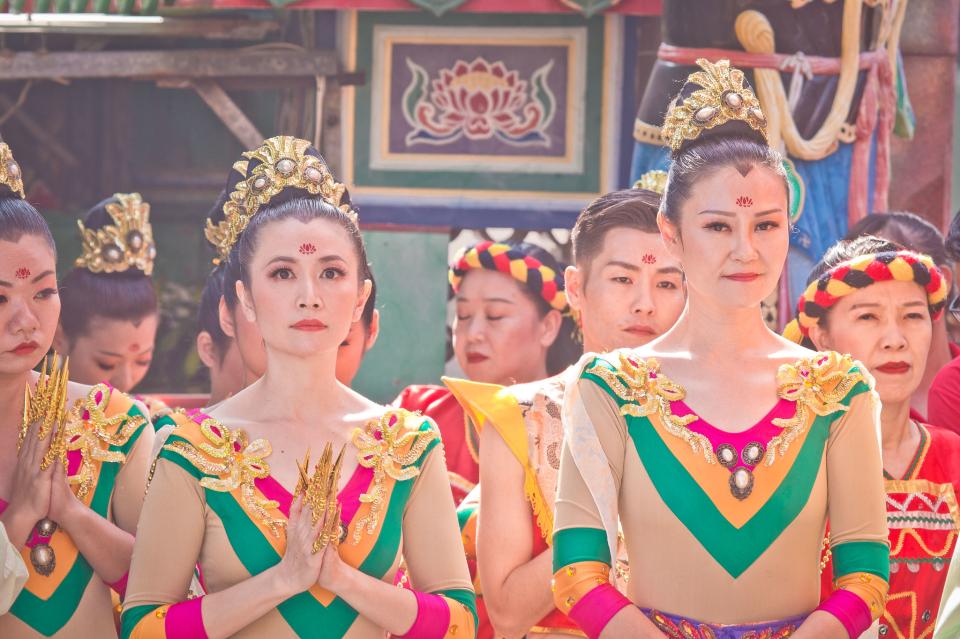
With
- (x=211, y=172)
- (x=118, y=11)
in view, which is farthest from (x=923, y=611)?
(x=211, y=172)

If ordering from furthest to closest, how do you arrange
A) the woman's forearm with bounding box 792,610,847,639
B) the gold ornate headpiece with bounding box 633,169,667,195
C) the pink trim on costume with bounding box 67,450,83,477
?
the gold ornate headpiece with bounding box 633,169,667,195, the pink trim on costume with bounding box 67,450,83,477, the woman's forearm with bounding box 792,610,847,639

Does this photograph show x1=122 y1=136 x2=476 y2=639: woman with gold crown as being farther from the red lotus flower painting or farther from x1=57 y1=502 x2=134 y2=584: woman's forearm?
the red lotus flower painting

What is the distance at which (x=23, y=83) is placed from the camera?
8602 millimetres

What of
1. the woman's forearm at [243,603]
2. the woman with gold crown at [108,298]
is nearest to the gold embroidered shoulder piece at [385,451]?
the woman's forearm at [243,603]

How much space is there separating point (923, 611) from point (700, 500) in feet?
3.35

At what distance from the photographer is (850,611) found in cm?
293

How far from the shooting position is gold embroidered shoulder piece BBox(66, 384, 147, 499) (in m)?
3.42

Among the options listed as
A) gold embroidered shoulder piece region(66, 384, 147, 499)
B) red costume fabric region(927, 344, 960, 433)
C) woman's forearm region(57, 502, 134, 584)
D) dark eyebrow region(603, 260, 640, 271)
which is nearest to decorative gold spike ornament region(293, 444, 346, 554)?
woman's forearm region(57, 502, 134, 584)

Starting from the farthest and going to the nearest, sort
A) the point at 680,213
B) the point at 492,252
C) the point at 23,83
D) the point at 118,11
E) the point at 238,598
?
the point at 23,83, the point at 118,11, the point at 492,252, the point at 680,213, the point at 238,598

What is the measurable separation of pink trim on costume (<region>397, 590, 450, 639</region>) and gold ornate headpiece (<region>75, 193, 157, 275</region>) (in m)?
2.32

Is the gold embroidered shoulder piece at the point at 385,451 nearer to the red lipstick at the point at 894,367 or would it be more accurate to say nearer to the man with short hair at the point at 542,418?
the man with short hair at the point at 542,418

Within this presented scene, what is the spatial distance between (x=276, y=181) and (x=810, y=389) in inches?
48.7

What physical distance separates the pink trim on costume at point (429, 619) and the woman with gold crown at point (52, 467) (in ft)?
2.36

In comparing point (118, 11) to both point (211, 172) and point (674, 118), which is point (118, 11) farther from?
point (674, 118)
